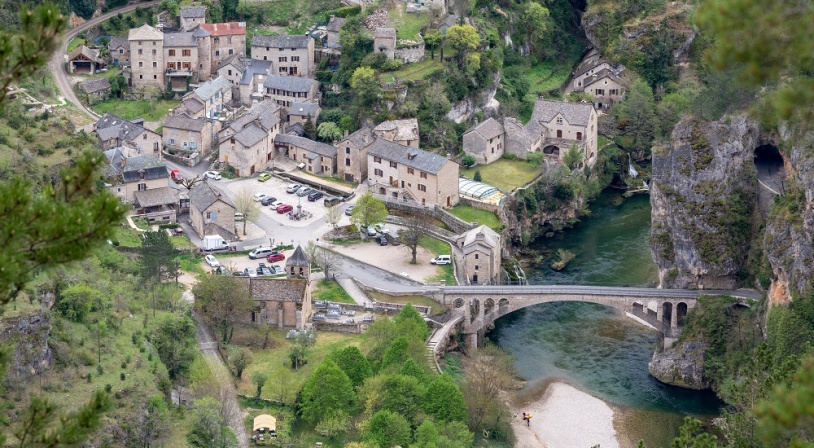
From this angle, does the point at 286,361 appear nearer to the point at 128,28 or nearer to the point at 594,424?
the point at 594,424

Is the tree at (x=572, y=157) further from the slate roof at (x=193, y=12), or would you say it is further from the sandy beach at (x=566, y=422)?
the slate roof at (x=193, y=12)

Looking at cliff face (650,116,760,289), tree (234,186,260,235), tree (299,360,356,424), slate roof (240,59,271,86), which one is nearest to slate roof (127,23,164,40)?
slate roof (240,59,271,86)

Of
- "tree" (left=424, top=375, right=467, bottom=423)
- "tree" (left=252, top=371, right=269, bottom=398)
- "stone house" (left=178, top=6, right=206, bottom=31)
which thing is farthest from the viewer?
"stone house" (left=178, top=6, right=206, bottom=31)

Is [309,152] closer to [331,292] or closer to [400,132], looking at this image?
[400,132]

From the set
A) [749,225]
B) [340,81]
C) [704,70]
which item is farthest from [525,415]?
[704,70]

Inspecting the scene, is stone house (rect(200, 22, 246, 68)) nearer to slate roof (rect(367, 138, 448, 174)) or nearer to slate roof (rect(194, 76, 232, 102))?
slate roof (rect(194, 76, 232, 102))

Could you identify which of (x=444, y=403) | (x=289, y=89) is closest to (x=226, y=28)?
(x=289, y=89)
